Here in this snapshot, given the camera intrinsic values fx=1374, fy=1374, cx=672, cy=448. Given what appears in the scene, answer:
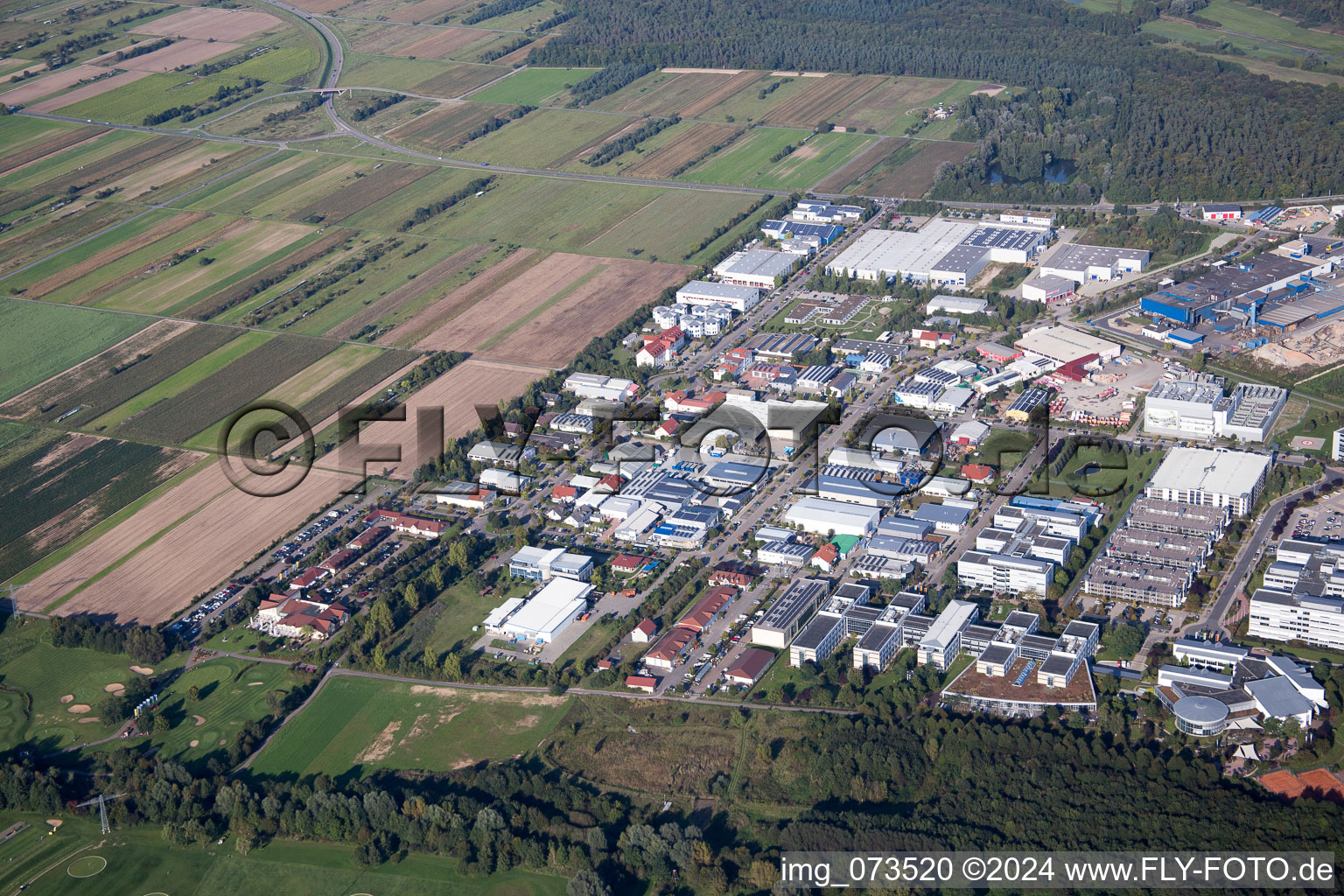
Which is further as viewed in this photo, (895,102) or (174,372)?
(895,102)

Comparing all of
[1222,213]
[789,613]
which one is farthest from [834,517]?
[1222,213]

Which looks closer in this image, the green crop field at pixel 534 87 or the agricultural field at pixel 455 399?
the agricultural field at pixel 455 399

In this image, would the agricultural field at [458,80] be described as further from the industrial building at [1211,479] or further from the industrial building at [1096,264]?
the industrial building at [1211,479]

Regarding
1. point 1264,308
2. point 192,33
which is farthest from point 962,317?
point 192,33

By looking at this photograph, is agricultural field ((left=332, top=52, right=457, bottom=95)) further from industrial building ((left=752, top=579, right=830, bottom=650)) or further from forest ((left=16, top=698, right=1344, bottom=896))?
forest ((left=16, top=698, right=1344, bottom=896))

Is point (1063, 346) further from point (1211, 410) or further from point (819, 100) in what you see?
point (819, 100)

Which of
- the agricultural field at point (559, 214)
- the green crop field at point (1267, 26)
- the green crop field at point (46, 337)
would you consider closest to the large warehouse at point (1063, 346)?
the agricultural field at point (559, 214)
